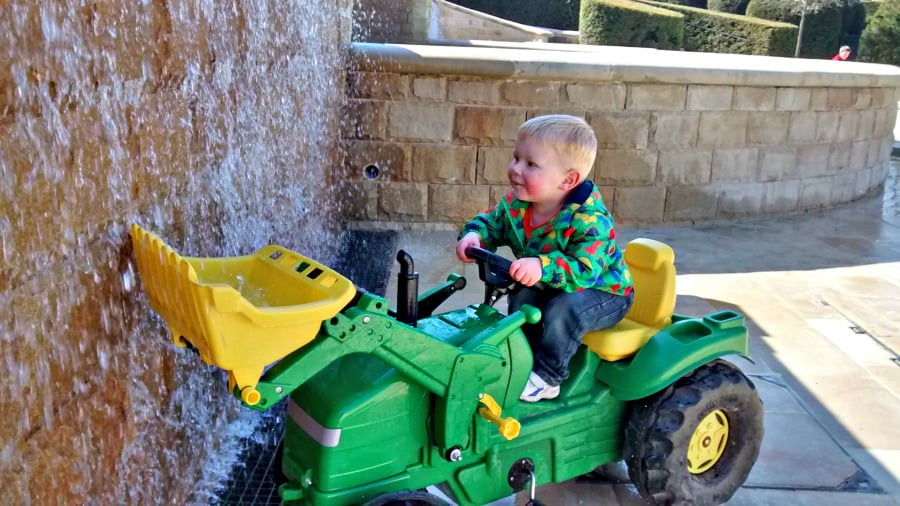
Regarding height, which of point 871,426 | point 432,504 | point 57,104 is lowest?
point 871,426

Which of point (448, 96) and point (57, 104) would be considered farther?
point (448, 96)

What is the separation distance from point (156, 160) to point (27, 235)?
2.37ft

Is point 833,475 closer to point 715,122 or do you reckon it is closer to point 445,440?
point 445,440

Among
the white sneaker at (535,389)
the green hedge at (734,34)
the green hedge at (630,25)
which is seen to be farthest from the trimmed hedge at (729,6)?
the white sneaker at (535,389)

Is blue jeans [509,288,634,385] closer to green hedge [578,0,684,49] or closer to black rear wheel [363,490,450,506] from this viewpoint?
black rear wheel [363,490,450,506]

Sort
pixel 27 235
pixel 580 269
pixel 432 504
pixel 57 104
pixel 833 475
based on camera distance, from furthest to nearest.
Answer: pixel 833 475 → pixel 580 269 → pixel 432 504 → pixel 57 104 → pixel 27 235

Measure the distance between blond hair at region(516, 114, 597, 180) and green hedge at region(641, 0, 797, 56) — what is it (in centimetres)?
2227

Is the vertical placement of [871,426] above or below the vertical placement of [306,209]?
below

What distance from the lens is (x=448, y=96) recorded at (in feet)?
19.6

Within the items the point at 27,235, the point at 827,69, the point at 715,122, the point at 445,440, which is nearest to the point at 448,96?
the point at 715,122

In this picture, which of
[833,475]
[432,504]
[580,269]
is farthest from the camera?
[833,475]

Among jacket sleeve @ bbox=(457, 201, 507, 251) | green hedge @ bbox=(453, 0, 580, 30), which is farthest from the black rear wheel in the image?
green hedge @ bbox=(453, 0, 580, 30)

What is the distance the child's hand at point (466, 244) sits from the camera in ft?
8.08

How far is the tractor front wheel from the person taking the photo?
2510mm
